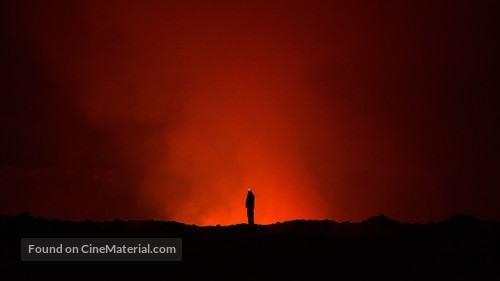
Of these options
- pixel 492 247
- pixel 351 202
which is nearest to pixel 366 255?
pixel 492 247

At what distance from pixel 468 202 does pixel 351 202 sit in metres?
12.4

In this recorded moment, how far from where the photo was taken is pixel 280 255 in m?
16.4

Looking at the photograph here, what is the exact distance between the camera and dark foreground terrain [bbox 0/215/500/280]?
1530cm

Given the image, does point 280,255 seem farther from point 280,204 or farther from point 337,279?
point 280,204

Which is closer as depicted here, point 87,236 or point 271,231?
point 87,236

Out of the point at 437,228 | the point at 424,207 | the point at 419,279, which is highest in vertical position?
the point at 424,207

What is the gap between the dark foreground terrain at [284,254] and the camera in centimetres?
1530

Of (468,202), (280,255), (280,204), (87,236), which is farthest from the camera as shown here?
(468,202)

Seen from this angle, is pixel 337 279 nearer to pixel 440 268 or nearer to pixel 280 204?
pixel 440 268

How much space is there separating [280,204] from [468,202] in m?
22.1

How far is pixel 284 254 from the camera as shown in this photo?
16438 mm

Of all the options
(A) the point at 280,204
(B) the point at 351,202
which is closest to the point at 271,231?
(A) the point at 280,204

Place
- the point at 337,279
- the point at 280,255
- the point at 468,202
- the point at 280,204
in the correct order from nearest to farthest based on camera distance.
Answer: the point at 337,279, the point at 280,255, the point at 280,204, the point at 468,202

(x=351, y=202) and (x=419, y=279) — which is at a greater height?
(x=351, y=202)
